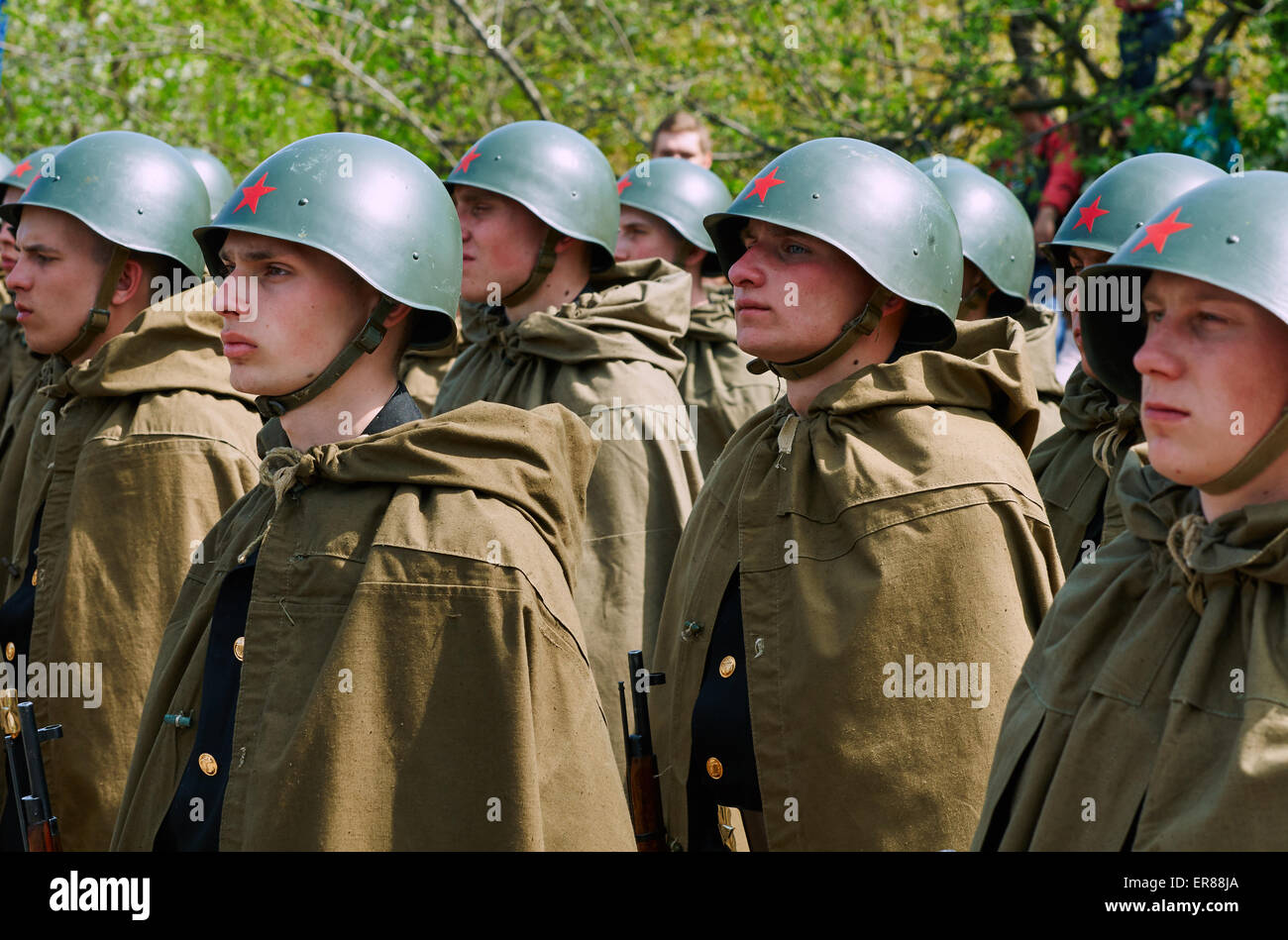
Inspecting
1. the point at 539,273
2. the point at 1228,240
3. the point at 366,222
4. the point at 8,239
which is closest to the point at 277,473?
the point at 366,222

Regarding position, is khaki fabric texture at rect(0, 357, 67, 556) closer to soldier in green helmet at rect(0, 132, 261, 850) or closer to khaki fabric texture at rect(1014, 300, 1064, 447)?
soldier in green helmet at rect(0, 132, 261, 850)

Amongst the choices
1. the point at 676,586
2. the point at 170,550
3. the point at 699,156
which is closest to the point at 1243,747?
the point at 676,586

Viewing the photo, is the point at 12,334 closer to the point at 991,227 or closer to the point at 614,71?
the point at 991,227

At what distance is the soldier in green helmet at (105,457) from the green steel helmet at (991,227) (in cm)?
284

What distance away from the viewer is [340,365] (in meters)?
3.62

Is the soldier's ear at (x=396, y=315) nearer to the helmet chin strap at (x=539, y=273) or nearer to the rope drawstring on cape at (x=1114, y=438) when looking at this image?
the rope drawstring on cape at (x=1114, y=438)

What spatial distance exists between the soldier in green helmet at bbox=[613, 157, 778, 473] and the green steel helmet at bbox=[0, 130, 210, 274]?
2.28 m

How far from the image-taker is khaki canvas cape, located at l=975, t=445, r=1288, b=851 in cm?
238

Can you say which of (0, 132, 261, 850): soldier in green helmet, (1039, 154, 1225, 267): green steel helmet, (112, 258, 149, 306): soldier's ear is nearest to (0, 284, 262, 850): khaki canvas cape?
(0, 132, 261, 850): soldier in green helmet

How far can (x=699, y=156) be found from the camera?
31.6 ft

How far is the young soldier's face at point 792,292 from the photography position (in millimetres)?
4062

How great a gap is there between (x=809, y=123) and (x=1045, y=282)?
444 cm

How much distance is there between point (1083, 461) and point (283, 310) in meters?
2.61

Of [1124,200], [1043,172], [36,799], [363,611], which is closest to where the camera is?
[363,611]
